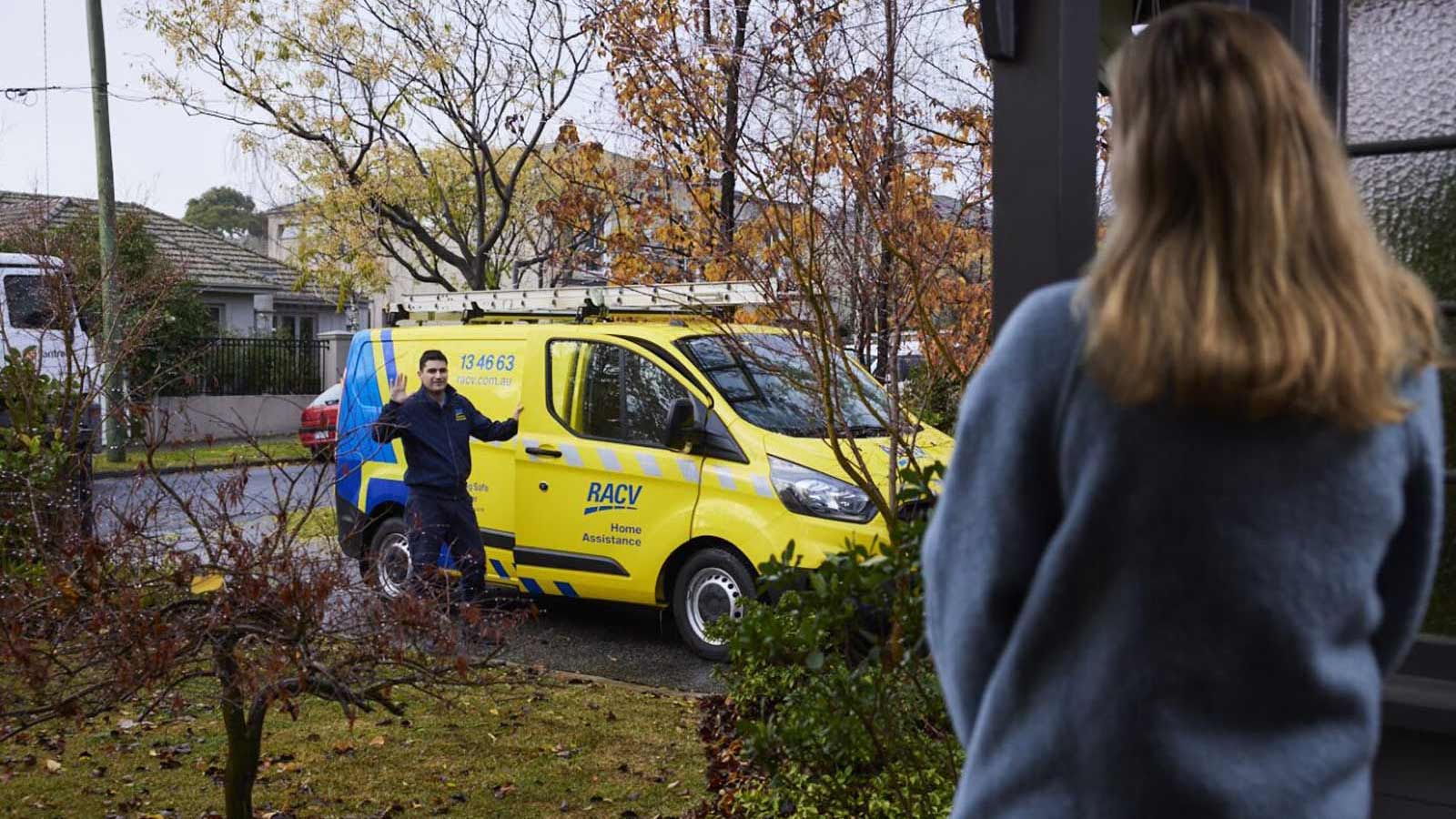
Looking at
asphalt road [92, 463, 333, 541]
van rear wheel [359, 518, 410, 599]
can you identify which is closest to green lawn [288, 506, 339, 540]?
asphalt road [92, 463, 333, 541]

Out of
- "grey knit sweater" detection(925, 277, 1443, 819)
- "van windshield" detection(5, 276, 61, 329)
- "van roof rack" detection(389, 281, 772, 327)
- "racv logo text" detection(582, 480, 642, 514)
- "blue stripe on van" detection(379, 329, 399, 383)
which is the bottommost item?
"racv logo text" detection(582, 480, 642, 514)

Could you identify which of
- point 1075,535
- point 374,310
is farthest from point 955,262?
point 374,310

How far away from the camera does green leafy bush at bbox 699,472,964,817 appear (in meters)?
3.60

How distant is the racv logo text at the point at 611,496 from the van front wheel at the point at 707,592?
524mm

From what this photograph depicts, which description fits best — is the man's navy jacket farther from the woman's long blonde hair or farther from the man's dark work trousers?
the woman's long blonde hair

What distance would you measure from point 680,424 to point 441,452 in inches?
63.4

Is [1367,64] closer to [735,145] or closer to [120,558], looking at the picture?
[120,558]

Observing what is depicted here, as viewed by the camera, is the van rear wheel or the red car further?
the red car

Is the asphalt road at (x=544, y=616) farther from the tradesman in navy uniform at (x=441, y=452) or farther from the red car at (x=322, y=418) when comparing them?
the red car at (x=322, y=418)

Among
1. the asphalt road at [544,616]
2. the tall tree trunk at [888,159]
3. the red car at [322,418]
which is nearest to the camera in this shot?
the asphalt road at [544,616]

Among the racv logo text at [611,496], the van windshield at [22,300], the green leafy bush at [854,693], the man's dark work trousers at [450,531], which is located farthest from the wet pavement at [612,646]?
the van windshield at [22,300]

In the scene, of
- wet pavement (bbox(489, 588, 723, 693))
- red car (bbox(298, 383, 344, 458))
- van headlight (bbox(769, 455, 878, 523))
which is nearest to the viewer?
van headlight (bbox(769, 455, 878, 523))

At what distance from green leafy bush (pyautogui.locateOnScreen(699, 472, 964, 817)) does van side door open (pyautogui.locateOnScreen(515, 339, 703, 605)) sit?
3.71 meters

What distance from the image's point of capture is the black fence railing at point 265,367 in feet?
88.5
